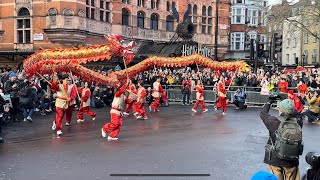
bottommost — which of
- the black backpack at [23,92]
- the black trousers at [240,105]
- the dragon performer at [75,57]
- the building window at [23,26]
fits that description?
the black trousers at [240,105]

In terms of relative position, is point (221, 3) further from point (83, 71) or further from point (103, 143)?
point (103, 143)

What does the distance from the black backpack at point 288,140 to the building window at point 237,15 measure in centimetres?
5552

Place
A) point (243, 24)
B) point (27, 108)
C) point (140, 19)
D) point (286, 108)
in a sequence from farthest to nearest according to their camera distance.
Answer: point (243, 24) < point (140, 19) < point (27, 108) < point (286, 108)

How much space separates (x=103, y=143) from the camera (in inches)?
488

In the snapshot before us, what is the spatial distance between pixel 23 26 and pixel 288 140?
2942cm

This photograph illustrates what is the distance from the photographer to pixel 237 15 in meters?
60.7

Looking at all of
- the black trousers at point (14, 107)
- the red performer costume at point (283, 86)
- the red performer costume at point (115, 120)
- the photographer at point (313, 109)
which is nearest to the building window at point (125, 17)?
the red performer costume at point (283, 86)

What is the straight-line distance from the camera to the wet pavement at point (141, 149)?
30.0ft

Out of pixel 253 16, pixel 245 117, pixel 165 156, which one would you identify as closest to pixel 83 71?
pixel 245 117

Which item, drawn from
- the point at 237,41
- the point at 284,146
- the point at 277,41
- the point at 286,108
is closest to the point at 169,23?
the point at 237,41

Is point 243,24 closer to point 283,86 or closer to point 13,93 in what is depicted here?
point 283,86

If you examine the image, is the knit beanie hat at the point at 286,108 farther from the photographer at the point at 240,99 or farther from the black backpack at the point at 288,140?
the photographer at the point at 240,99

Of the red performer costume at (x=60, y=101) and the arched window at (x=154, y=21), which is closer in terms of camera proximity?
the red performer costume at (x=60, y=101)

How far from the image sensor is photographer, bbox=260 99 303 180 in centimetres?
605
